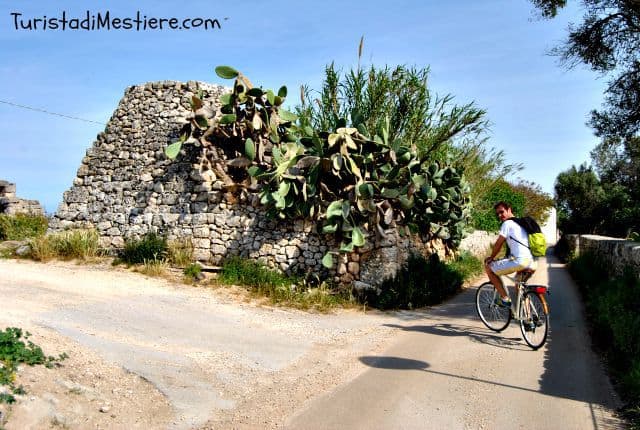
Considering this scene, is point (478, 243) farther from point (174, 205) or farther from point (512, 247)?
point (512, 247)

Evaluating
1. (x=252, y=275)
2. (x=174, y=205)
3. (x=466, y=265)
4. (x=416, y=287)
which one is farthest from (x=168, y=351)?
(x=466, y=265)

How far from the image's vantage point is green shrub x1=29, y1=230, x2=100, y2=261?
474 inches

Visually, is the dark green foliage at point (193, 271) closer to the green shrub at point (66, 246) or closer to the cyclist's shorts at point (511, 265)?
the green shrub at point (66, 246)

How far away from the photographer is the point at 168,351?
21.4ft

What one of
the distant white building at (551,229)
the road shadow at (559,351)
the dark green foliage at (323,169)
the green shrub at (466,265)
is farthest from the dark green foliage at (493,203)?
the distant white building at (551,229)

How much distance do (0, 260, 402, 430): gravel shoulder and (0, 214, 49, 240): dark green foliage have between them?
5360 millimetres

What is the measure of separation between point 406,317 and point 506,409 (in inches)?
168

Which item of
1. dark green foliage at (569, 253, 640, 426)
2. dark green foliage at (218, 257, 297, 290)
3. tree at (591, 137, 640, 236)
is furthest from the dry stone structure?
tree at (591, 137, 640, 236)

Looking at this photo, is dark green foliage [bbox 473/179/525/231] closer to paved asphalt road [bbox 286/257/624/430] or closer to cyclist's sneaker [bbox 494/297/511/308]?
cyclist's sneaker [bbox 494/297/511/308]

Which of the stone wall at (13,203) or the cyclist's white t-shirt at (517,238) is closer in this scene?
the cyclist's white t-shirt at (517,238)

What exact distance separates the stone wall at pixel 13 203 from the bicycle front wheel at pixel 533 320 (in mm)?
17964

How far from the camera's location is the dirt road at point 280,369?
15.7ft

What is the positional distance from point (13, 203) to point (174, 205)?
11.3 m

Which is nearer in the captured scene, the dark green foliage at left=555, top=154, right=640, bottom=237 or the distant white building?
the dark green foliage at left=555, top=154, right=640, bottom=237
